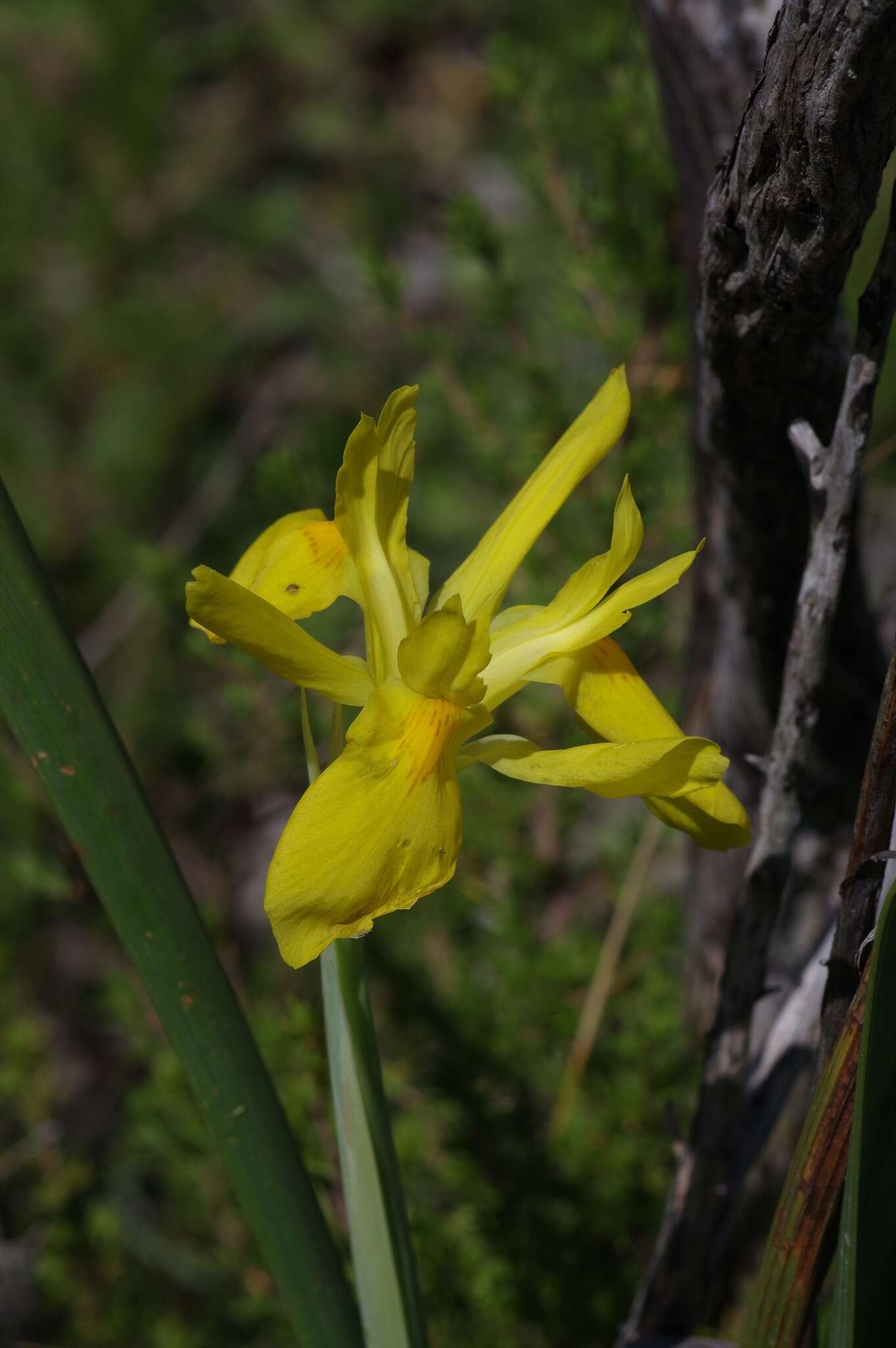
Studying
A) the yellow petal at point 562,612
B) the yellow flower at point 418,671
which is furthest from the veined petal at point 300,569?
the yellow petal at point 562,612

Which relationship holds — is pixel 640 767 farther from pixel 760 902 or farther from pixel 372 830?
pixel 760 902

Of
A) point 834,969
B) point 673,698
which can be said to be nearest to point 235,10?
point 673,698

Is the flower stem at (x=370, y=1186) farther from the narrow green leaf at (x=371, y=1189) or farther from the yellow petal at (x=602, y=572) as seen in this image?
the yellow petal at (x=602, y=572)

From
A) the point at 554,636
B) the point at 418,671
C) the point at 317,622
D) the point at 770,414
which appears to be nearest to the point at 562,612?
the point at 554,636

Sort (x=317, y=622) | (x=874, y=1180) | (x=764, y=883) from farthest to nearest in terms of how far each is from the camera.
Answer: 1. (x=317, y=622)
2. (x=764, y=883)
3. (x=874, y=1180)

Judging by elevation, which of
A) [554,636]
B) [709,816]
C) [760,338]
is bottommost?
[709,816]

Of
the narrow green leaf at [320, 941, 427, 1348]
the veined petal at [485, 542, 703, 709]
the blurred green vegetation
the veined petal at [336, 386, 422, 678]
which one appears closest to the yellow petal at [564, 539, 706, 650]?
the veined petal at [485, 542, 703, 709]
